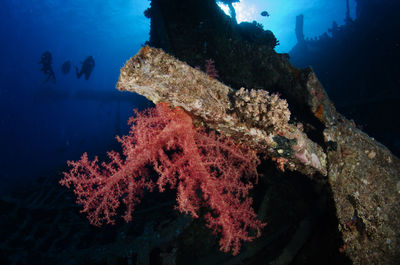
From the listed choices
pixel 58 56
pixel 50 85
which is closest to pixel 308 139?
pixel 50 85

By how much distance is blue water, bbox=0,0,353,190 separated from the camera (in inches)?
1537

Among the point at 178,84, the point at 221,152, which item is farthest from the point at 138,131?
the point at 221,152

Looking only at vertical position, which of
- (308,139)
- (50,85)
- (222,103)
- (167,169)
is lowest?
(167,169)

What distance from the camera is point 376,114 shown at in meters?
8.64

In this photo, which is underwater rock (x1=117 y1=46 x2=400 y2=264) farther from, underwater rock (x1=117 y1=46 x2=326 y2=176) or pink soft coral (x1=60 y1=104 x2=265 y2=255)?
pink soft coral (x1=60 y1=104 x2=265 y2=255)

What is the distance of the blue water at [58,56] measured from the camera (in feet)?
128

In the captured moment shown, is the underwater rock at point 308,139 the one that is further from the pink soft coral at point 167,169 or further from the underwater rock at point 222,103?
the pink soft coral at point 167,169

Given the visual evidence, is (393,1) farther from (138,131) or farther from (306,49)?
(138,131)

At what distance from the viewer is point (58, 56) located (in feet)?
361

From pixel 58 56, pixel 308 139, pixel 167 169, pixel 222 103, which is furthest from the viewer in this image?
pixel 58 56

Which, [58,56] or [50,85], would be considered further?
[58,56]

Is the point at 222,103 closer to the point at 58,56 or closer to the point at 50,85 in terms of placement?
the point at 50,85

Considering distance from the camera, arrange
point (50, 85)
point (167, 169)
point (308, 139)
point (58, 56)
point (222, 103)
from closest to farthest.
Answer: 1. point (222, 103)
2. point (167, 169)
3. point (308, 139)
4. point (50, 85)
5. point (58, 56)

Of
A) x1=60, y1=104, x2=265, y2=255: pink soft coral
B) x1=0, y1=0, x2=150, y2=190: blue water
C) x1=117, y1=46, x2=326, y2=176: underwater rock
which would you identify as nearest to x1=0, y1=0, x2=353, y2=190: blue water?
x1=0, y1=0, x2=150, y2=190: blue water
